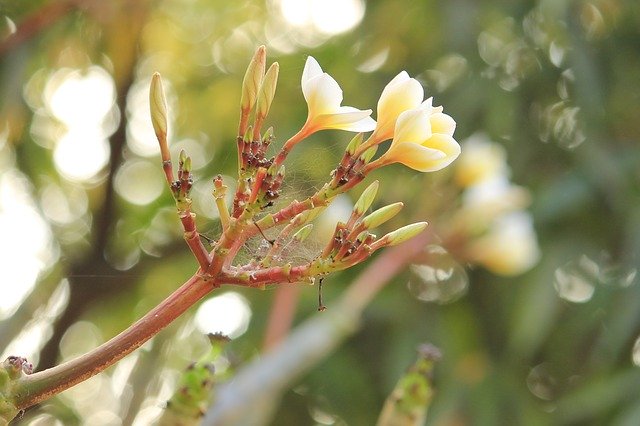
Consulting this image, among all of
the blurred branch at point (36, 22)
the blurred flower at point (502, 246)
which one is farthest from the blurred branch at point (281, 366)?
the blurred branch at point (36, 22)

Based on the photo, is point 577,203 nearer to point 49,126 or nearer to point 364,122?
point 49,126

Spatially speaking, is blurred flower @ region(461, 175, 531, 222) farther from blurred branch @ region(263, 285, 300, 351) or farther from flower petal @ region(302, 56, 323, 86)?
flower petal @ region(302, 56, 323, 86)

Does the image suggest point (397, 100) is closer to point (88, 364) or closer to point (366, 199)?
point (366, 199)

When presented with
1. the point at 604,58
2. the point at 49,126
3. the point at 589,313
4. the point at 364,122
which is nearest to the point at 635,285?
the point at 589,313

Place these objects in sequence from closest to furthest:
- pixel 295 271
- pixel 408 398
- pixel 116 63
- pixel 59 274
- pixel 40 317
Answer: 1. pixel 295 271
2. pixel 408 398
3. pixel 40 317
4. pixel 59 274
5. pixel 116 63

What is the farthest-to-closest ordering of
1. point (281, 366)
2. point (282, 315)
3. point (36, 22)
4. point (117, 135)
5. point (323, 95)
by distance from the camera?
point (117, 135) → point (36, 22) → point (282, 315) → point (281, 366) → point (323, 95)

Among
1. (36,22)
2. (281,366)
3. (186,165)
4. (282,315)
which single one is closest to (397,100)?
(186,165)
